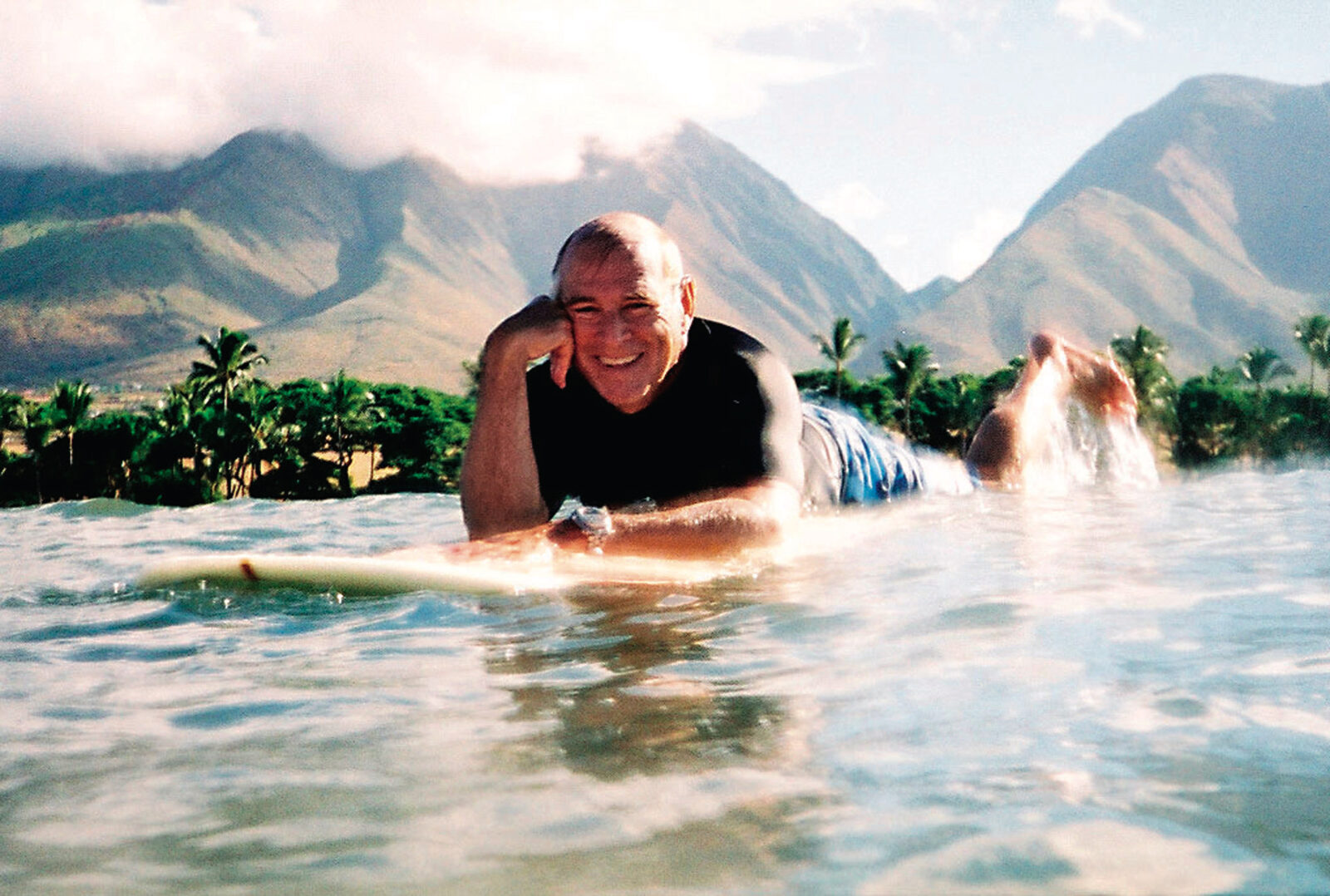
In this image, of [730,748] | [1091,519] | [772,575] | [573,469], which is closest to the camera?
[730,748]

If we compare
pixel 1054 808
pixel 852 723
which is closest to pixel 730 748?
pixel 852 723

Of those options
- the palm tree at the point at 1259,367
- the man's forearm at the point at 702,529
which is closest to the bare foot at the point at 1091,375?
the man's forearm at the point at 702,529

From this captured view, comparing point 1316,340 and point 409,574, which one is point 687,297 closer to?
point 409,574

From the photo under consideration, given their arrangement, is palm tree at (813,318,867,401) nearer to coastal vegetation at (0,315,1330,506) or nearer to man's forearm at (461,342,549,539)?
coastal vegetation at (0,315,1330,506)

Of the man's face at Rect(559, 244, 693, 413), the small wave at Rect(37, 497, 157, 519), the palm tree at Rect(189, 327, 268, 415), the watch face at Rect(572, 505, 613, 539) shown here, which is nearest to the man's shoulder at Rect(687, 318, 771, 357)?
the man's face at Rect(559, 244, 693, 413)

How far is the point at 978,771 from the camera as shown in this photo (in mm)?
2068

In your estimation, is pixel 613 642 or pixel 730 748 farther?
pixel 613 642

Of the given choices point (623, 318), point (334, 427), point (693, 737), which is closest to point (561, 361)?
point (623, 318)

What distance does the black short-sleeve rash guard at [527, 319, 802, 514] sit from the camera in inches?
194

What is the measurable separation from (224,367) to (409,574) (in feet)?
243

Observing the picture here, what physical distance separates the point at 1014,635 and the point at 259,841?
217cm

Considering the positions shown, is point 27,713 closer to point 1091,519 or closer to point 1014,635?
point 1014,635

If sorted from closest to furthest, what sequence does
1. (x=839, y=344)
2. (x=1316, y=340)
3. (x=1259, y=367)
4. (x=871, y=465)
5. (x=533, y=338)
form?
(x=533, y=338)
(x=871, y=465)
(x=1259, y=367)
(x=1316, y=340)
(x=839, y=344)

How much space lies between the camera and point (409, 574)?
4305 millimetres
